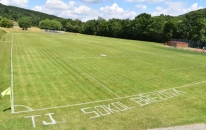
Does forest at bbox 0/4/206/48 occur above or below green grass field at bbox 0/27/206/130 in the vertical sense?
above

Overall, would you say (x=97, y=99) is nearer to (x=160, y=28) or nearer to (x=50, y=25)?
(x=160, y=28)

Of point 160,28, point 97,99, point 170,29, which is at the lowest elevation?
point 97,99

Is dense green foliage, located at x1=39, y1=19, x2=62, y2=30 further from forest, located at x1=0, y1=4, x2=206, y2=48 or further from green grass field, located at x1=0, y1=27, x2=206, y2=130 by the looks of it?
green grass field, located at x1=0, y1=27, x2=206, y2=130

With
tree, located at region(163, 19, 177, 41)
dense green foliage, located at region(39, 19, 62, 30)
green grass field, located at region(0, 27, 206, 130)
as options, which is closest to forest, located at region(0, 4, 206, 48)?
tree, located at region(163, 19, 177, 41)

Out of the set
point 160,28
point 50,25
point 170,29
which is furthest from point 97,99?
point 50,25

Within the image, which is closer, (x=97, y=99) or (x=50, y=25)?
(x=97, y=99)

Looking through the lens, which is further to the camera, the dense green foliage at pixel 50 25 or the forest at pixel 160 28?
the dense green foliage at pixel 50 25

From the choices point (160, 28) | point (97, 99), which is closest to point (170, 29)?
point (160, 28)

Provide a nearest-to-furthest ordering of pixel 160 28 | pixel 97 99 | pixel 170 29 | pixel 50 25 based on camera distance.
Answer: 1. pixel 97 99
2. pixel 170 29
3. pixel 160 28
4. pixel 50 25

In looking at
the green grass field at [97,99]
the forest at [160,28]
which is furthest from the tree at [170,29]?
the green grass field at [97,99]

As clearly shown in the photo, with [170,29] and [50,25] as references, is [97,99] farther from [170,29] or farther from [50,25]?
[50,25]

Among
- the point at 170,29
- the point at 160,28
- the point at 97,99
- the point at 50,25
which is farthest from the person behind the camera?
the point at 50,25

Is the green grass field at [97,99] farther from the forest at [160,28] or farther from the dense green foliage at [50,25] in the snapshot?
the dense green foliage at [50,25]

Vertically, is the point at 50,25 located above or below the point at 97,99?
above
